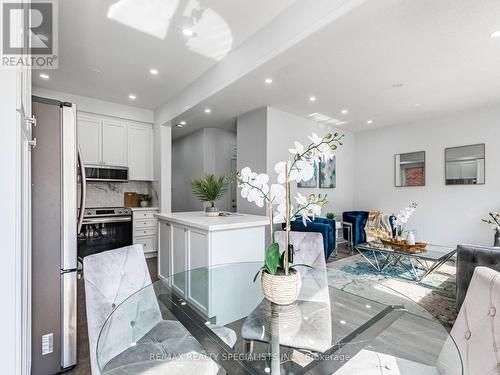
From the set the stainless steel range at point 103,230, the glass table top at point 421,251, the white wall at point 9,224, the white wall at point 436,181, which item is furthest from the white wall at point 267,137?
the white wall at point 9,224

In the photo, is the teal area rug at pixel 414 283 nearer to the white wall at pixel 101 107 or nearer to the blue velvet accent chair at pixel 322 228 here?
the blue velvet accent chair at pixel 322 228

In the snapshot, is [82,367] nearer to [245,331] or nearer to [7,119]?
[245,331]

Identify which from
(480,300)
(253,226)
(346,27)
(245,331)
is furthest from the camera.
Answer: (253,226)

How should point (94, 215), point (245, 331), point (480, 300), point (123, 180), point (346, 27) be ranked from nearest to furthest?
point (480, 300) < point (245, 331) < point (346, 27) < point (94, 215) < point (123, 180)

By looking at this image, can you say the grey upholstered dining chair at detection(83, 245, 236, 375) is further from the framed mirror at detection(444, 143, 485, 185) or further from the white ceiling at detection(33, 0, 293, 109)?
the framed mirror at detection(444, 143, 485, 185)

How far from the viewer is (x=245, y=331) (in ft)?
4.22

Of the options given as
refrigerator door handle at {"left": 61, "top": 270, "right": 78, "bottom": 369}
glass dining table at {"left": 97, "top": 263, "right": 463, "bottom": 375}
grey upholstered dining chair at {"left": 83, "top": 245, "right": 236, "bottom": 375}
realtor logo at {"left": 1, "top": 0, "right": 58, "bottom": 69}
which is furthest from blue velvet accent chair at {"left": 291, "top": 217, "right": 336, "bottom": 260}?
realtor logo at {"left": 1, "top": 0, "right": 58, "bottom": 69}

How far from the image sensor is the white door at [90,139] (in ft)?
13.9

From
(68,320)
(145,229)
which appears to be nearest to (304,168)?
(68,320)

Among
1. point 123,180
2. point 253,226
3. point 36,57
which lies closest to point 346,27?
point 253,226

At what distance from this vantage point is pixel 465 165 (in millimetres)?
4512

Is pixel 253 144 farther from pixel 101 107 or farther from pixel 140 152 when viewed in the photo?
pixel 101 107

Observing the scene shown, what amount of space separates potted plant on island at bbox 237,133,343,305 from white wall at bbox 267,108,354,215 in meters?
2.51

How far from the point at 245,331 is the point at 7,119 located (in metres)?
1.42
